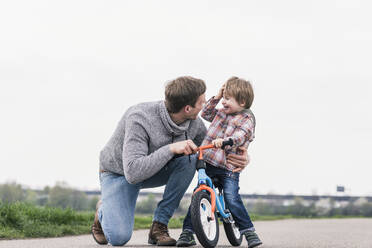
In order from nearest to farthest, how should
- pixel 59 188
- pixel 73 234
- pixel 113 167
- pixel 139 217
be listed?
1. pixel 113 167
2. pixel 73 234
3. pixel 139 217
4. pixel 59 188

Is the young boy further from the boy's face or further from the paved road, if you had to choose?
the paved road

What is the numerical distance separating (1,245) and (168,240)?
5.70ft

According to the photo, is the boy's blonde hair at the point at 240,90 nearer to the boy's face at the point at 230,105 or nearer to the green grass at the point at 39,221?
the boy's face at the point at 230,105

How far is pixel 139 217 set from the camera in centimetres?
1034

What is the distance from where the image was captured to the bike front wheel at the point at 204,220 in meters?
4.32

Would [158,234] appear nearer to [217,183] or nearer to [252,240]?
[217,183]

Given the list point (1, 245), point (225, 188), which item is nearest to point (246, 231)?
point (225, 188)

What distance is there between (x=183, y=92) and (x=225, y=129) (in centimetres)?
65

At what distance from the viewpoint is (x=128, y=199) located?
200 inches

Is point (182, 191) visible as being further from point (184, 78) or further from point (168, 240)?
point (184, 78)

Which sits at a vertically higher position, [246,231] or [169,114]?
[169,114]

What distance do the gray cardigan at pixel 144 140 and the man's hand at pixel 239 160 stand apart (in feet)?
1.39

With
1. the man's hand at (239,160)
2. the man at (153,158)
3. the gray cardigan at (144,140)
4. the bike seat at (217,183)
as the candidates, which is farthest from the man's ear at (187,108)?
the bike seat at (217,183)

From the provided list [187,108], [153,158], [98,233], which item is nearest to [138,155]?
[153,158]
